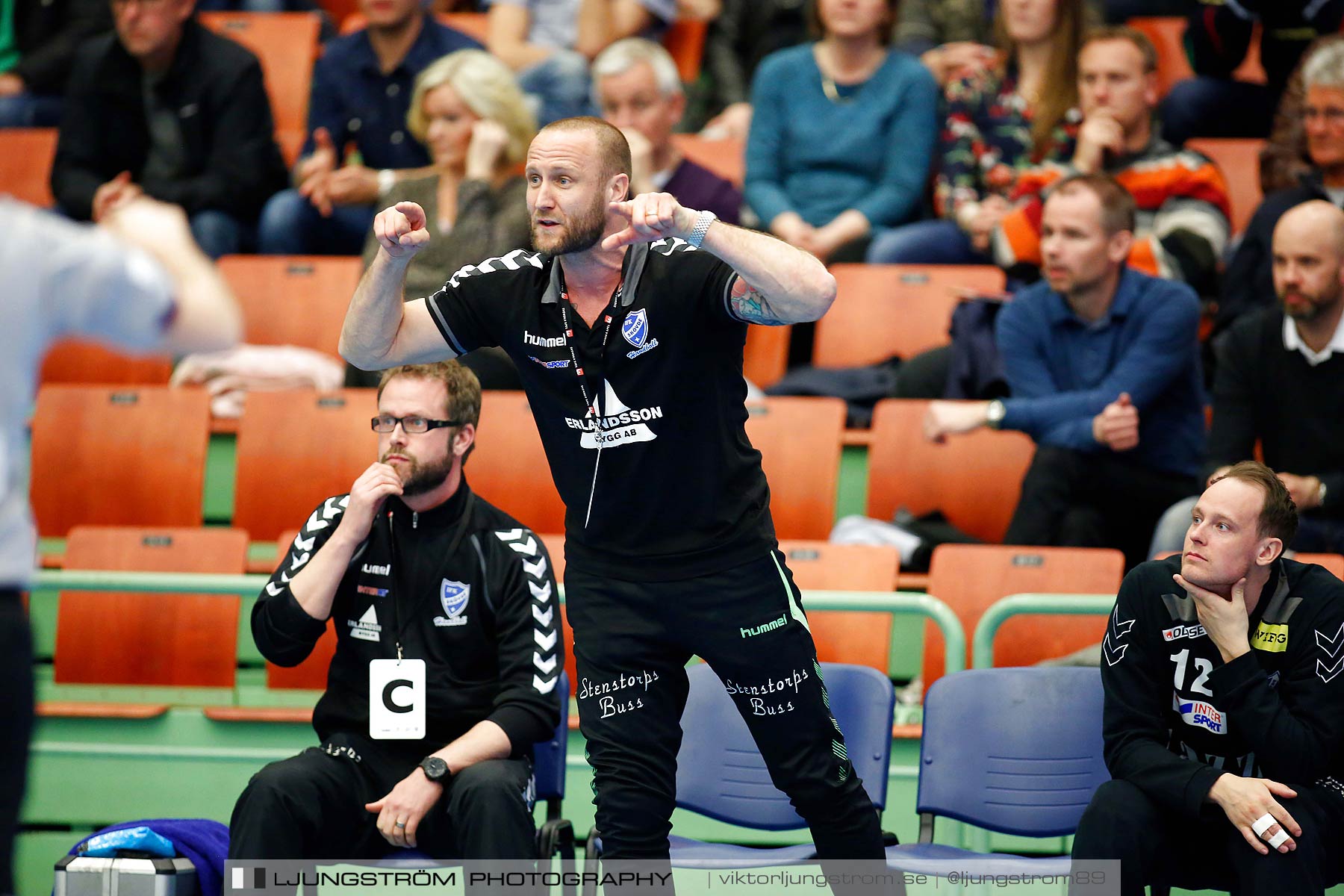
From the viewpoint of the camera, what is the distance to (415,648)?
383 cm

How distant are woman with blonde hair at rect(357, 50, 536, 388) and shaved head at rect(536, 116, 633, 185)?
2365 millimetres

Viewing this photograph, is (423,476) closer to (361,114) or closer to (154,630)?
(154,630)

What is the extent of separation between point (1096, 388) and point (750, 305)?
2459mm

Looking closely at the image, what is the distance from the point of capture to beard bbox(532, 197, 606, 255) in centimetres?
317

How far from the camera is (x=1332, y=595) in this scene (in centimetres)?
361

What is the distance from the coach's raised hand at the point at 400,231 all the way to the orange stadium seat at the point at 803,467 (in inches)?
89.5

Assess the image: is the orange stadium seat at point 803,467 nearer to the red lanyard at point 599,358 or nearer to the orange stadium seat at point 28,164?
the red lanyard at point 599,358

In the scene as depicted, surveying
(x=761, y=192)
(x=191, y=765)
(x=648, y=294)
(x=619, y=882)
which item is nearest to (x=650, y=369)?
(x=648, y=294)

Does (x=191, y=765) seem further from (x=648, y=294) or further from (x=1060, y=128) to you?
(x=1060, y=128)

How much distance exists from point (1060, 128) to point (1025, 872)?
11.9 feet

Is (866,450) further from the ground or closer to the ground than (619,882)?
further from the ground

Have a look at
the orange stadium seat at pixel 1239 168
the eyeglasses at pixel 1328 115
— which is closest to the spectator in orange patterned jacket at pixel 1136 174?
the eyeglasses at pixel 1328 115

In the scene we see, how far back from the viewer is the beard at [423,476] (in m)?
3.89

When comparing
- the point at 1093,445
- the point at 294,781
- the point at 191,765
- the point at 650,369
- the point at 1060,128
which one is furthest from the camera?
the point at 1060,128
